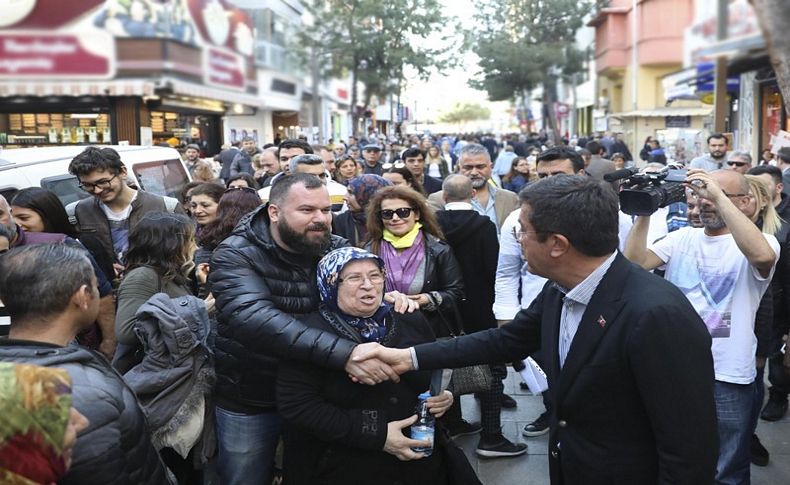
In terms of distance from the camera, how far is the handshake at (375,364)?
2.61m

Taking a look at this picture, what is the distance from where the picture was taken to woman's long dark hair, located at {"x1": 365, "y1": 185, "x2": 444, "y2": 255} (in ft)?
Result: 14.2

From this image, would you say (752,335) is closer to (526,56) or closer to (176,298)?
(176,298)

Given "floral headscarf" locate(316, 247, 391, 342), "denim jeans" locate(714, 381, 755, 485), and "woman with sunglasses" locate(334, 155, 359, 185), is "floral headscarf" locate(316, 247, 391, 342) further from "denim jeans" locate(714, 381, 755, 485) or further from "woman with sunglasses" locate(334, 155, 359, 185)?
"woman with sunglasses" locate(334, 155, 359, 185)

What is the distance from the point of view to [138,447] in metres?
2.21

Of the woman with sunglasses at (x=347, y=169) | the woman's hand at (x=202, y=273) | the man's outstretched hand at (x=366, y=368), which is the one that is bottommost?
the man's outstretched hand at (x=366, y=368)

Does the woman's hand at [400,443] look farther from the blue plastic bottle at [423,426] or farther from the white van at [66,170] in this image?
the white van at [66,170]

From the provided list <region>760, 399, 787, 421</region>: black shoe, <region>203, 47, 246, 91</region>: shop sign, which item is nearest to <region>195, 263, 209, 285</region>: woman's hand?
<region>203, 47, 246, 91</region>: shop sign

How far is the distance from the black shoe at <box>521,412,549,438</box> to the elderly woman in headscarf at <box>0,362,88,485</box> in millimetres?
4098

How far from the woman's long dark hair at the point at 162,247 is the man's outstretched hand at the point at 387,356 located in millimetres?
1304

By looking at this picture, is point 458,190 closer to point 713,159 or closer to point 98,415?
point 98,415

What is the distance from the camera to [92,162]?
4734 mm

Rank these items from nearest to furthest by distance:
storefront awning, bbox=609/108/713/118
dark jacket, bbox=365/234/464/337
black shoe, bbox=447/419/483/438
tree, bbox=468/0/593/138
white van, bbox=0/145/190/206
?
dark jacket, bbox=365/234/464/337
black shoe, bbox=447/419/483/438
white van, bbox=0/145/190/206
storefront awning, bbox=609/108/713/118
tree, bbox=468/0/593/138

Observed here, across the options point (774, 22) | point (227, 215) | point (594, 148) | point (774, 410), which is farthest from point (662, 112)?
point (774, 22)

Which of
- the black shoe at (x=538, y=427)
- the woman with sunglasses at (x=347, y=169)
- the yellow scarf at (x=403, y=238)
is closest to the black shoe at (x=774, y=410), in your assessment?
the black shoe at (x=538, y=427)
